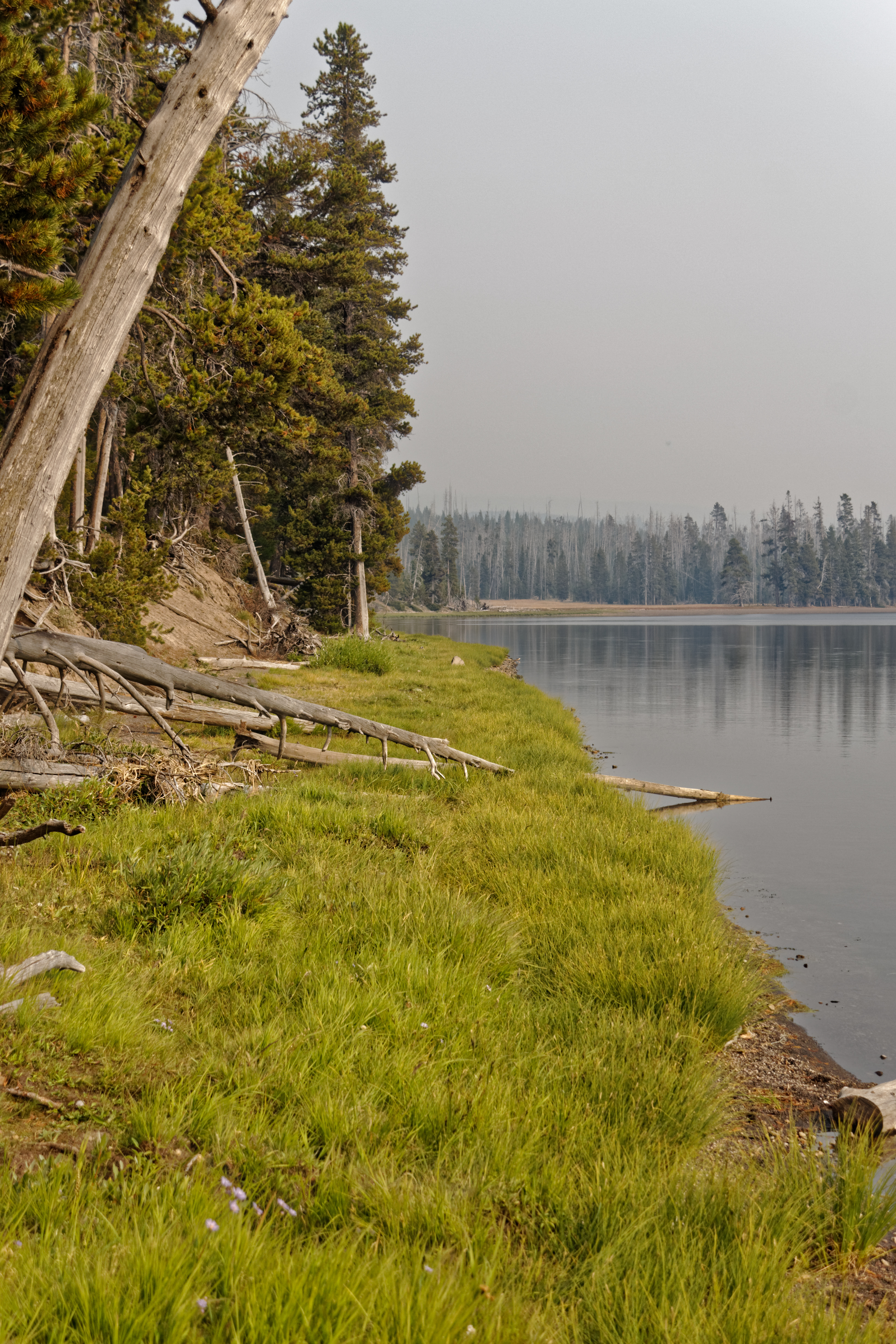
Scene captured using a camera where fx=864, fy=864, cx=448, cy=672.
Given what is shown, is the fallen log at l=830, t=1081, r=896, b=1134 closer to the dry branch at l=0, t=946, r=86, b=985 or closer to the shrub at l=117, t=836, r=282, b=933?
the shrub at l=117, t=836, r=282, b=933

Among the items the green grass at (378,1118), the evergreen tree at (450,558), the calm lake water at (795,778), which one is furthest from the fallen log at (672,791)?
the evergreen tree at (450,558)

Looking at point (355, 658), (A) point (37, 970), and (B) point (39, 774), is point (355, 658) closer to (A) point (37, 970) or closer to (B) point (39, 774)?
(B) point (39, 774)

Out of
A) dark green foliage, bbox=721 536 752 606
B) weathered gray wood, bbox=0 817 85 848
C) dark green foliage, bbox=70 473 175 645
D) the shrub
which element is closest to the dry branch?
weathered gray wood, bbox=0 817 85 848

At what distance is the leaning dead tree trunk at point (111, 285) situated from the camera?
5.02m

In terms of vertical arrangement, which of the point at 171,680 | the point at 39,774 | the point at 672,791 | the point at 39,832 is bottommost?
the point at 672,791

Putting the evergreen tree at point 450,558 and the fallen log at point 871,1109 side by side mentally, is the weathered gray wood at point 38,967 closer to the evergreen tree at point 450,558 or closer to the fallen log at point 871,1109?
the fallen log at point 871,1109

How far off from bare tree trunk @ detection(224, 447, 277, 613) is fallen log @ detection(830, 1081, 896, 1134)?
77.7 feet

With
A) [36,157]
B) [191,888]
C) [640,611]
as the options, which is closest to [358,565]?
[36,157]

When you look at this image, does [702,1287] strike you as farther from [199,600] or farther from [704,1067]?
[199,600]

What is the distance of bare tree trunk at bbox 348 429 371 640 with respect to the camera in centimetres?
3056

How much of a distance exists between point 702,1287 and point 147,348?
11536 mm

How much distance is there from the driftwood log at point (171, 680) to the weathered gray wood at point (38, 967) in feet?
11.9

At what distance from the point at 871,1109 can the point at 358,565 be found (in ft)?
92.9

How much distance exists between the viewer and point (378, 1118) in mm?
3328
